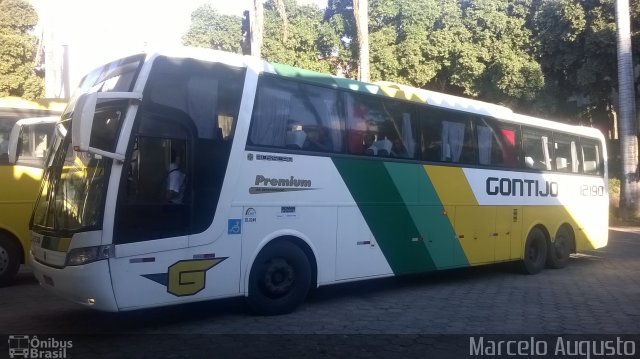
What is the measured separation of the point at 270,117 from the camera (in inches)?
312

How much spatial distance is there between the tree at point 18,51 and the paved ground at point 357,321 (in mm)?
15369

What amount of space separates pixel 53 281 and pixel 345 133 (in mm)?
4424

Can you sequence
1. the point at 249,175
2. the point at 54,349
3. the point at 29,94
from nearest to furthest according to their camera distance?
the point at 54,349 < the point at 249,175 < the point at 29,94

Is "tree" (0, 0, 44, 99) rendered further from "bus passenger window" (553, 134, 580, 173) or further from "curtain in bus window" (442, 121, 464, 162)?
"bus passenger window" (553, 134, 580, 173)

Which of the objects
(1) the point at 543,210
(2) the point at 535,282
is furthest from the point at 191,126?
(1) the point at 543,210

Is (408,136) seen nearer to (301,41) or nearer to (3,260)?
(3,260)

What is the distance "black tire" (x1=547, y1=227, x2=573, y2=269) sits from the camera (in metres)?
13.0

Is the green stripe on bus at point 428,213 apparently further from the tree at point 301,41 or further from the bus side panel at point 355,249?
the tree at point 301,41

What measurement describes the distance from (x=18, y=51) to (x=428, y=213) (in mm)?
20060

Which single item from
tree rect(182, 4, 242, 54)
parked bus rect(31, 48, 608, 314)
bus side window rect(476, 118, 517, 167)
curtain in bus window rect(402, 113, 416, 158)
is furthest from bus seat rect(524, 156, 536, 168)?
tree rect(182, 4, 242, 54)

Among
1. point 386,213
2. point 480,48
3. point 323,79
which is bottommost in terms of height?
point 386,213

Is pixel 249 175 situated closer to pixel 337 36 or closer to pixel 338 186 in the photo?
pixel 338 186

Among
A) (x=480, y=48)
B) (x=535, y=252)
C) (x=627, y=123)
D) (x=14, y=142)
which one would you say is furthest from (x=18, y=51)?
(x=627, y=123)

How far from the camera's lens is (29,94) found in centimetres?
2394
